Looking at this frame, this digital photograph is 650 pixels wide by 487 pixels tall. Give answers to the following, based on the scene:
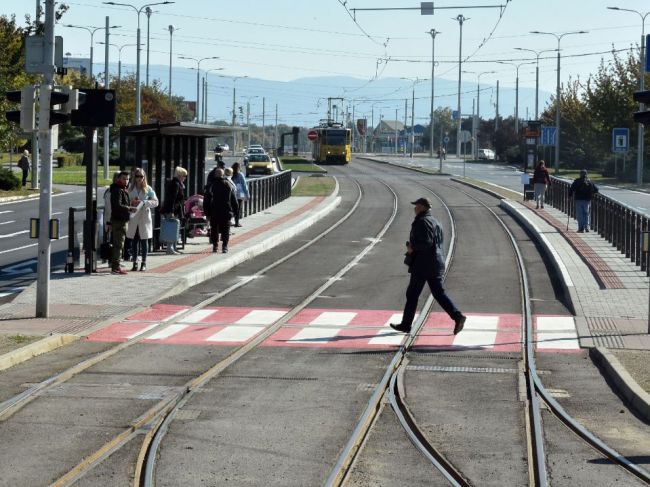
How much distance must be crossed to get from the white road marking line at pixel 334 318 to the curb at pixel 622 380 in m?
3.89

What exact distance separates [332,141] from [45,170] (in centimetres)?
8025

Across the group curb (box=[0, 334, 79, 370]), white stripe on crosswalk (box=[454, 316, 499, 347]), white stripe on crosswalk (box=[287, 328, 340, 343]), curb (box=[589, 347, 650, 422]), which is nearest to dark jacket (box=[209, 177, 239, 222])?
white stripe on crosswalk (box=[454, 316, 499, 347])

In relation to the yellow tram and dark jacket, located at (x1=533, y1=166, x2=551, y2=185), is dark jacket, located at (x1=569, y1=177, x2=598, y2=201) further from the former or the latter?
the yellow tram

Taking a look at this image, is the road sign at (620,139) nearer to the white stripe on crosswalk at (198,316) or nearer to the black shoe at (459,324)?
the white stripe on crosswalk at (198,316)

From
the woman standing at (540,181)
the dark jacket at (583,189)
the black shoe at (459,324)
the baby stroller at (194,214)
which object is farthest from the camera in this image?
the woman standing at (540,181)

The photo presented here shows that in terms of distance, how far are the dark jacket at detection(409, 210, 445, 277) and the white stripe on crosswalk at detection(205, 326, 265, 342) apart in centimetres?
217

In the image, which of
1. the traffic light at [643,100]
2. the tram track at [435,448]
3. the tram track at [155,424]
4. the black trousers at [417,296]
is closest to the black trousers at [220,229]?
the tram track at [155,424]

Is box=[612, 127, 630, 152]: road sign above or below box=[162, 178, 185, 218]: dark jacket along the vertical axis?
above

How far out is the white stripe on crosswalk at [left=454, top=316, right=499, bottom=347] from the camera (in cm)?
1598

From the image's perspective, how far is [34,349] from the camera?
14242 mm

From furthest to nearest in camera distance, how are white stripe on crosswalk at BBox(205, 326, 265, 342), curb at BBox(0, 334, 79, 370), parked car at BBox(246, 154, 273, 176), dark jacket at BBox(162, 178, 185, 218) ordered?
parked car at BBox(246, 154, 273, 176) < dark jacket at BBox(162, 178, 185, 218) < white stripe on crosswalk at BBox(205, 326, 265, 342) < curb at BBox(0, 334, 79, 370)

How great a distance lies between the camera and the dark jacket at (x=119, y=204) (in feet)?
71.4

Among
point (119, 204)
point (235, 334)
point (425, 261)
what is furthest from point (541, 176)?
point (235, 334)

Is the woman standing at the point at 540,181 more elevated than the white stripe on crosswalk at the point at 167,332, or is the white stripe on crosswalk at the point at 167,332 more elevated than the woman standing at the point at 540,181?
the woman standing at the point at 540,181
